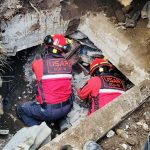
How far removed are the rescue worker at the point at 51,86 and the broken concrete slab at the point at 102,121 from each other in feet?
4.00

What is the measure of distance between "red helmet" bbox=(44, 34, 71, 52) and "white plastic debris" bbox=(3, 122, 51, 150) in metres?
1.53

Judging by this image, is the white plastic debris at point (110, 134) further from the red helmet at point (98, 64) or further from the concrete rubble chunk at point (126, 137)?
the red helmet at point (98, 64)

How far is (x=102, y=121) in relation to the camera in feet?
18.2

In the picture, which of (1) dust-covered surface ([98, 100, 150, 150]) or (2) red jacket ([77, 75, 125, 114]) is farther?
(2) red jacket ([77, 75, 125, 114])

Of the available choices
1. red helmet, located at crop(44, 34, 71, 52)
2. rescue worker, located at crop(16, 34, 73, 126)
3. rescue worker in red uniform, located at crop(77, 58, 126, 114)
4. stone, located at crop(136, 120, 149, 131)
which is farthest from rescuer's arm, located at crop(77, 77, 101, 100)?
stone, located at crop(136, 120, 149, 131)

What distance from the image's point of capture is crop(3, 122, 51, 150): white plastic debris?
5.51 meters

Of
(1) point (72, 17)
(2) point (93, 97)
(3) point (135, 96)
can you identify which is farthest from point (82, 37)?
(3) point (135, 96)

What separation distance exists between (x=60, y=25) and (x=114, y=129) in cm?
237

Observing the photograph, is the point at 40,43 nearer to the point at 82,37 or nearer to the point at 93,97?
the point at 82,37

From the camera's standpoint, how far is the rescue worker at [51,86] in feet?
21.9

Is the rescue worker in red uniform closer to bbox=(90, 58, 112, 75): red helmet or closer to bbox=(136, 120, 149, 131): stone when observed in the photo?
bbox=(90, 58, 112, 75): red helmet

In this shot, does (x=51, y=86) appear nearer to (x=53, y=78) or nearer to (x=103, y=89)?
(x=53, y=78)

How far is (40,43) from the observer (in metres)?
7.48

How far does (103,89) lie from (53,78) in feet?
2.48
